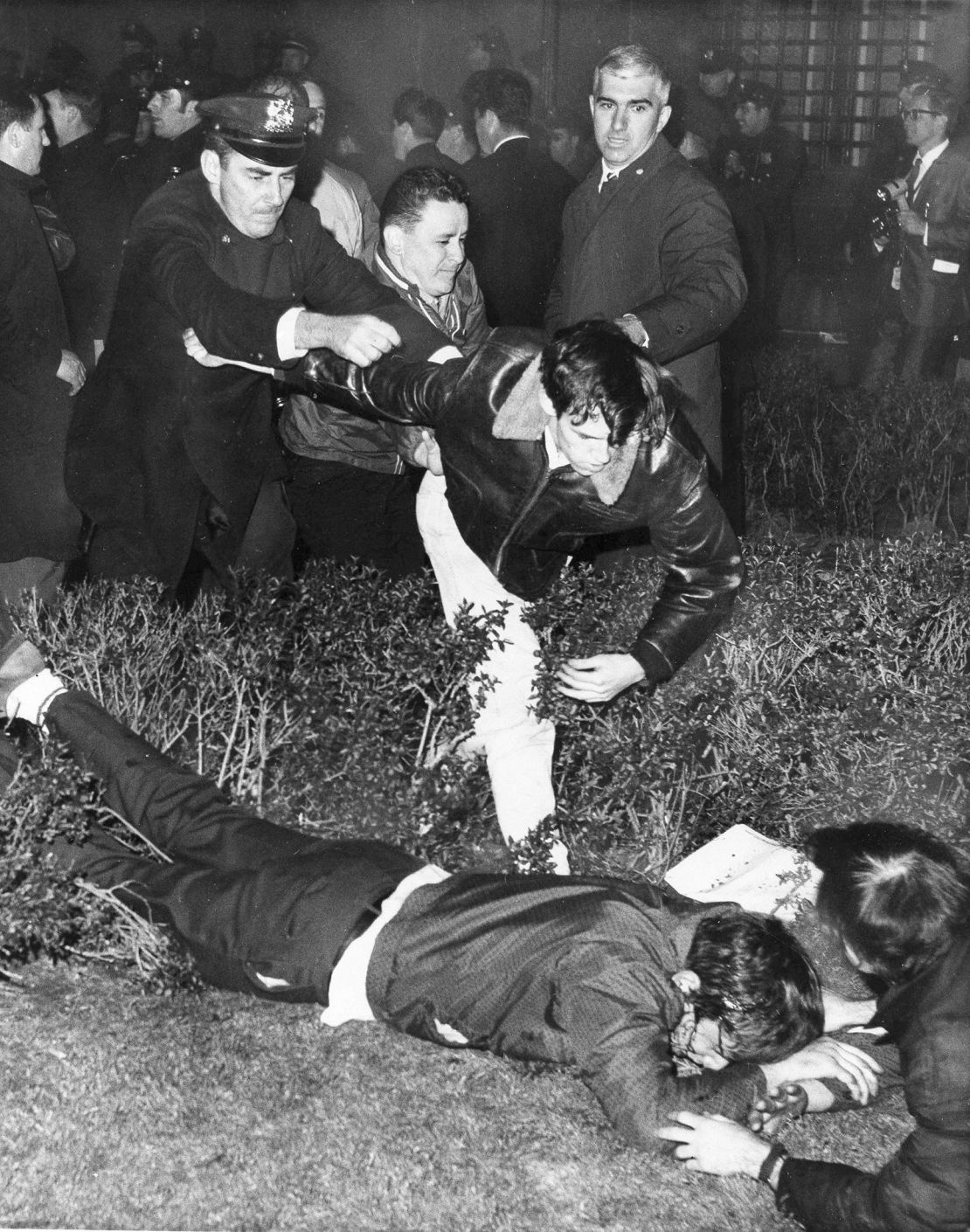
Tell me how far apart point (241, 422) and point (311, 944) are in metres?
1.24

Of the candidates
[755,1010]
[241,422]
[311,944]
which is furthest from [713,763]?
[241,422]

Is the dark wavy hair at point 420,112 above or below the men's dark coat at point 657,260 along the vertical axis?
above

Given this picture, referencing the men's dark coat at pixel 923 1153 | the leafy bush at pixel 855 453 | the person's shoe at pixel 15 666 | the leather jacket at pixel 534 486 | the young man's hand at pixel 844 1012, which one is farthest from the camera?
the leafy bush at pixel 855 453

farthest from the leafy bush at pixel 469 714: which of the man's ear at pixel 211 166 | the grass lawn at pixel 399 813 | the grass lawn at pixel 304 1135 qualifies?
the man's ear at pixel 211 166

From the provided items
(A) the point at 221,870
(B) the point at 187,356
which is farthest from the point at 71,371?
(A) the point at 221,870

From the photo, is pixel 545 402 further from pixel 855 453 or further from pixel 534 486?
pixel 855 453

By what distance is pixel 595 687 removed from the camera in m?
3.24

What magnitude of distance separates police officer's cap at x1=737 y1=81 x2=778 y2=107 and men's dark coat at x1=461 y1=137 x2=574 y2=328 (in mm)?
435

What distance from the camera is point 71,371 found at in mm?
3234

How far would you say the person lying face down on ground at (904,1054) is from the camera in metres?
2.27

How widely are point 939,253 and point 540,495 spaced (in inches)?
47.0

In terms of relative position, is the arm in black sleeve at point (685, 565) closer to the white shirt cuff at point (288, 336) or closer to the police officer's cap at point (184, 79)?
the white shirt cuff at point (288, 336)

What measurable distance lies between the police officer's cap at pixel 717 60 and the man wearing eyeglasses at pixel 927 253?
16.2 inches

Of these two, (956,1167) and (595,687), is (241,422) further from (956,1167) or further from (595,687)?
(956,1167)
